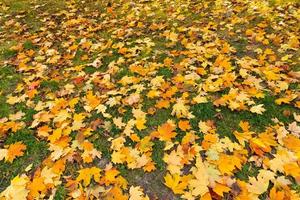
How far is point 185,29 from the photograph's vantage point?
19.6 ft

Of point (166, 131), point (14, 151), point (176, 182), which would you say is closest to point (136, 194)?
point (176, 182)

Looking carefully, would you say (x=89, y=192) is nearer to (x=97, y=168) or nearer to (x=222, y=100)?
(x=97, y=168)

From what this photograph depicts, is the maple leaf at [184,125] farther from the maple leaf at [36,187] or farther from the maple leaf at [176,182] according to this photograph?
the maple leaf at [36,187]

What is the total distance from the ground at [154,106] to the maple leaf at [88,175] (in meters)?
0.01

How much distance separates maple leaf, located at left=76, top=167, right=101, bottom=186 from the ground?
0.01m

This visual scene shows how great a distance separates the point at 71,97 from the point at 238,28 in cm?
321

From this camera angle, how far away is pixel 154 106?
166 inches

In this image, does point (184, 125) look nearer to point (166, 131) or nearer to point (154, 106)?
point (166, 131)

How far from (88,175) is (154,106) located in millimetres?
1276

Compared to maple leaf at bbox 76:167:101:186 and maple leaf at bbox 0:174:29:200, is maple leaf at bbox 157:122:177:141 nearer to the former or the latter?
maple leaf at bbox 76:167:101:186

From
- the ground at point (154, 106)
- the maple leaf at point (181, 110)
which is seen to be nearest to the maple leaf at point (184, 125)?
the ground at point (154, 106)

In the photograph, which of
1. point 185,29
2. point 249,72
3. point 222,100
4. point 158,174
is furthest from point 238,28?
point 158,174

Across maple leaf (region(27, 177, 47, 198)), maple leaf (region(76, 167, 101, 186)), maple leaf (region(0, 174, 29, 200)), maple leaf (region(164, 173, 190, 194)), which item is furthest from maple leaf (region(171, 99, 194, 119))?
maple leaf (region(0, 174, 29, 200))

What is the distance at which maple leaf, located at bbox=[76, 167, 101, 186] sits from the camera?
3.28 m
